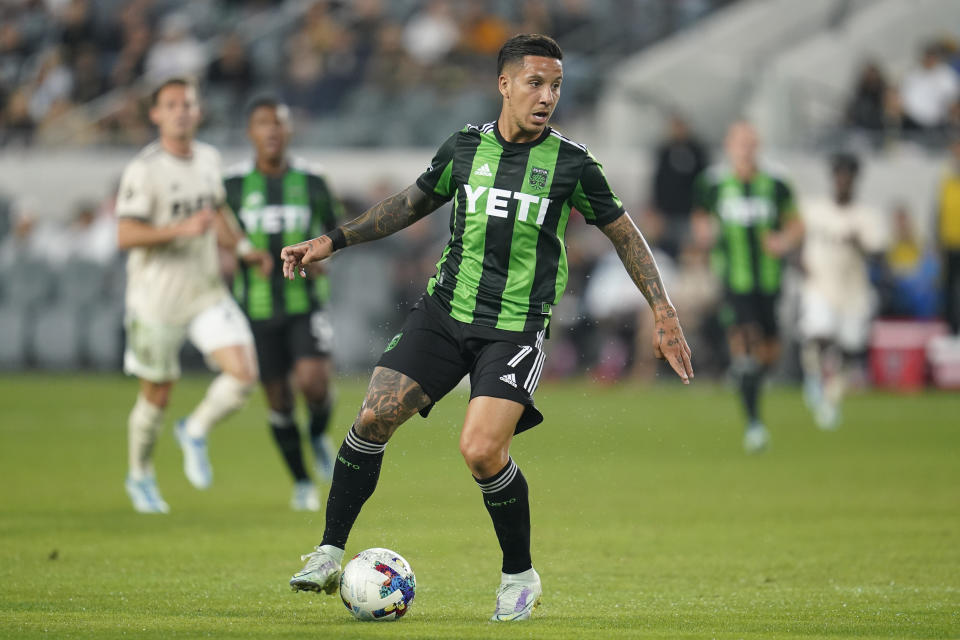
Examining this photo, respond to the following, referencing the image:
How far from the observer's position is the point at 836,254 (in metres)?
17.1

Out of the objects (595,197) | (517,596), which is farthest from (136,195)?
(517,596)

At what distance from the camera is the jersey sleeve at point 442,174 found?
22.0ft

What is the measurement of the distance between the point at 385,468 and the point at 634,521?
321cm

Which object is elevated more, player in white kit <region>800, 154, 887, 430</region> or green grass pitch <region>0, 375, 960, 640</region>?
player in white kit <region>800, 154, 887, 430</region>

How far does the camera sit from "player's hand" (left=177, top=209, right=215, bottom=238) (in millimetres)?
9617

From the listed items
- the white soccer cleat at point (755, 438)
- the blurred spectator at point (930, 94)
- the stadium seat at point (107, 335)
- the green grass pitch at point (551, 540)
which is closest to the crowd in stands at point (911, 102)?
the blurred spectator at point (930, 94)

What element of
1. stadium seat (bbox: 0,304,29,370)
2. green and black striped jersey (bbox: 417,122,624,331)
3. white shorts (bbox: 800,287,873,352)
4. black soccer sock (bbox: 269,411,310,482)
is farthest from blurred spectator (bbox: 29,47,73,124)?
green and black striped jersey (bbox: 417,122,624,331)

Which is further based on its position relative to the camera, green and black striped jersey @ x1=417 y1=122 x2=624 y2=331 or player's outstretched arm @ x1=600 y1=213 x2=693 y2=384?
green and black striped jersey @ x1=417 y1=122 x2=624 y2=331

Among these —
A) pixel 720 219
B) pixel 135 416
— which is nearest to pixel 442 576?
pixel 135 416

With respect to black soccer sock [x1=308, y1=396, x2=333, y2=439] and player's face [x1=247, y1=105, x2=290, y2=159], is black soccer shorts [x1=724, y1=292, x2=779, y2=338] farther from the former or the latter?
player's face [x1=247, y1=105, x2=290, y2=159]

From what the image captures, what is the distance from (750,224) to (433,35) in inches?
436

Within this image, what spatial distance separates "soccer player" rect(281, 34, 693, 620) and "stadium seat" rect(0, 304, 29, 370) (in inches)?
664

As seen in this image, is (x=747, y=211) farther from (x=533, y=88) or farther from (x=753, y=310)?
(x=533, y=88)

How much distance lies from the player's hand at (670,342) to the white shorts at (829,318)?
36.3ft
